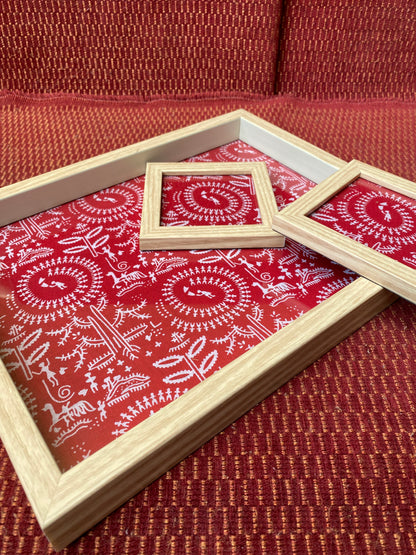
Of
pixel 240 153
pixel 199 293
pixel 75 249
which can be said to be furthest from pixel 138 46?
pixel 199 293

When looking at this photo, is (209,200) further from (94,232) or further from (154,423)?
(154,423)

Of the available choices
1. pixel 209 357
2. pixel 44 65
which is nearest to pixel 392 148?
pixel 209 357

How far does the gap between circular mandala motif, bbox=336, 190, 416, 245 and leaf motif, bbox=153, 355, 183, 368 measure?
282 mm

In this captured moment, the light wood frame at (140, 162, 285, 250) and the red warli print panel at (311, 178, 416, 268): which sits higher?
the red warli print panel at (311, 178, 416, 268)

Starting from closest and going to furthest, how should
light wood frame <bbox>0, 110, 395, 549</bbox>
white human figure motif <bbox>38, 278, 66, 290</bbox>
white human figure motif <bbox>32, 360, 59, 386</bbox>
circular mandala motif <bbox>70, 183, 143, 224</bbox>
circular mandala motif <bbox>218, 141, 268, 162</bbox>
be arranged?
light wood frame <bbox>0, 110, 395, 549</bbox>
white human figure motif <bbox>32, 360, 59, 386</bbox>
white human figure motif <bbox>38, 278, 66, 290</bbox>
circular mandala motif <bbox>70, 183, 143, 224</bbox>
circular mandala motif <bbox>218, 141, 268, 162</bbox>

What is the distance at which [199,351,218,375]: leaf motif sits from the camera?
506 millimetres

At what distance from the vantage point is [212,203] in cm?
72

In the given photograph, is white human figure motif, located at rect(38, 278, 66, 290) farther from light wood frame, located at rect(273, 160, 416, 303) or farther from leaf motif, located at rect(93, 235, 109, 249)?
light wood frame, located at rect(273, 160, 416, 303)

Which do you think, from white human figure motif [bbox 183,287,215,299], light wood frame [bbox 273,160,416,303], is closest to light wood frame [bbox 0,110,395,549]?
light wood frame [bbox 273,160,416,303]

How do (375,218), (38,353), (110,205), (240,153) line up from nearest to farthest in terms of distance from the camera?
(38,353) < (375,218) < (110,205) < (240,153)

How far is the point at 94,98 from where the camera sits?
1.10m

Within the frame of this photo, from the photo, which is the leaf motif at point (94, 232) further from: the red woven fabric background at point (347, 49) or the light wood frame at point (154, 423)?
the red woven fabric background at point (347, 49)

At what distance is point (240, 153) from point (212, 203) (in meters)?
0.20

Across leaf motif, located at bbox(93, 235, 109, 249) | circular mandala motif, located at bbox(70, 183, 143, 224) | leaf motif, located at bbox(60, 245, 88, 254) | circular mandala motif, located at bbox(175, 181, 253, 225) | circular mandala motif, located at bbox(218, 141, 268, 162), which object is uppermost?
circular mandala motif, located at bbox(218, 141, 268, 162)
